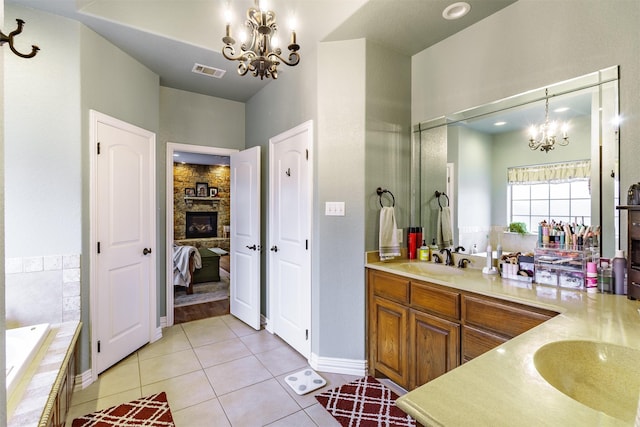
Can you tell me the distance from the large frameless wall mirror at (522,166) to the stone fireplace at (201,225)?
664 cm

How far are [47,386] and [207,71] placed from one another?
9.28 ft

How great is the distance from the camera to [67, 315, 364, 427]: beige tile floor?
6.55 feet

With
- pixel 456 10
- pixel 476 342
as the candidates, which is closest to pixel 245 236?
pixel 476 342

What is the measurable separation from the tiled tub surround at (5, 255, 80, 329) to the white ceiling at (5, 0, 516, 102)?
60.4 inches

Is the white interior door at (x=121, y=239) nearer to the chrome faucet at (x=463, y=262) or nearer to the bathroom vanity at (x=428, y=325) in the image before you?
the bathroom vanity at (x=428, y=325)

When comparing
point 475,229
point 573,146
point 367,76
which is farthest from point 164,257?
point 573,146

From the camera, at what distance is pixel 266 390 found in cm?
228

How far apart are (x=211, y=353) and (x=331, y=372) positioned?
3.77 ft

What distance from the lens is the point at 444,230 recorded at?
8.27 feet

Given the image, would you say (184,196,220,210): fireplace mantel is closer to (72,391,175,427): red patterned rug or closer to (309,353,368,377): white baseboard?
(72,391,175,427): red patterned rug

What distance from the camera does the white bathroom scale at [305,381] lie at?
2.28 metres

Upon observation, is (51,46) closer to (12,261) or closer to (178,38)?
(178,38)

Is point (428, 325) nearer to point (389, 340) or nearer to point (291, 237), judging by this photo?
point (389, 340)

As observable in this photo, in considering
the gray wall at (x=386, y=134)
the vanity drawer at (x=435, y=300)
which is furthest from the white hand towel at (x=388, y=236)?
the vanity drawer at (x=435, y=300)
